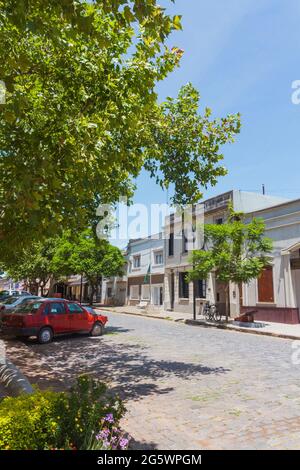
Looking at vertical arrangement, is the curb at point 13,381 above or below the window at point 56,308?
below

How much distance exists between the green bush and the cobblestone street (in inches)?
51.0

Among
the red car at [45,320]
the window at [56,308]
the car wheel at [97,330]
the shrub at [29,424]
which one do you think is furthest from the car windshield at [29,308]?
the shrub at [29,424]

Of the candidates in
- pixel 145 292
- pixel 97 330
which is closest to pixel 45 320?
pixel 97 330

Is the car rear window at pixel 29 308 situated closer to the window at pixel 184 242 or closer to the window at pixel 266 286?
the window at pixel 266 286

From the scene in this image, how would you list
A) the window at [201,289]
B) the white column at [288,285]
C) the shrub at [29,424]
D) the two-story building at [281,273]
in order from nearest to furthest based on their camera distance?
the shrub at [29,424] → the white column at [288,285] → the two-story building at [281,273] → the window at [201,289]

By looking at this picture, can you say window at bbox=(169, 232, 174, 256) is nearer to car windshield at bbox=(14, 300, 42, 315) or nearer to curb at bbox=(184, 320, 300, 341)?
curb at bbox=(184, 320, 300, 341)

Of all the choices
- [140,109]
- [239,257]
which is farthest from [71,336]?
[140,109]

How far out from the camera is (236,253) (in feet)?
66.2

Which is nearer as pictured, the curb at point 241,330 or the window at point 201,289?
the curb at point 241,330

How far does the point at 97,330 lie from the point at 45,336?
274 centimetres

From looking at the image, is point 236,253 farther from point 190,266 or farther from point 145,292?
point 145,292

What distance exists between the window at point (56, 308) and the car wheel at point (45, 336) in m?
0.64

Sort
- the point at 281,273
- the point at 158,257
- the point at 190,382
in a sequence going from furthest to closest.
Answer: the point at 158,257
the point at 281,273
the point at 190,382

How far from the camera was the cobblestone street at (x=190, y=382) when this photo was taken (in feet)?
16.4
